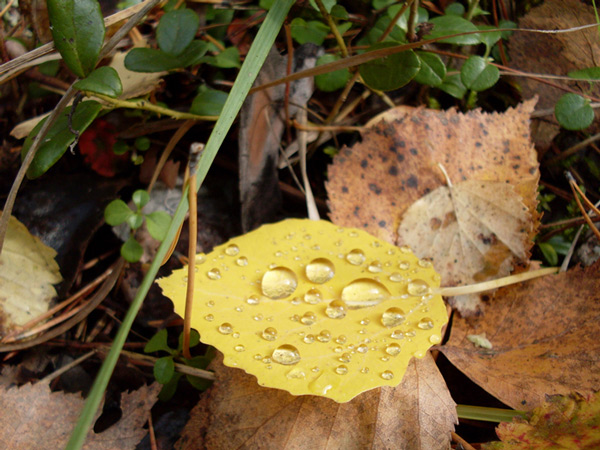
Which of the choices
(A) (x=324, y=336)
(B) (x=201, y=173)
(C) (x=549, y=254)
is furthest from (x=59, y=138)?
(C) (x=549, y=254)

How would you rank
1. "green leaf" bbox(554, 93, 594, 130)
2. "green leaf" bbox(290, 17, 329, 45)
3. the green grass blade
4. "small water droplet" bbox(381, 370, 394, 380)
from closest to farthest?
the green grass blade
"small water droplet" bbox(381, 370, 394, 380)
"green leaf" bbox(554, 93, 594, 130)
"green leaf" bbox(290, 17, 329, 45)

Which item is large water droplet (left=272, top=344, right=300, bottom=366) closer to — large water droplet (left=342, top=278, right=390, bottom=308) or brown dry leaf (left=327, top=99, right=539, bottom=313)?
large water droplet (left=342, top=278, right=390, bottom=308)

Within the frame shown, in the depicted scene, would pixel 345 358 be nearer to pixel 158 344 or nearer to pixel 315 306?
pixel 315 306

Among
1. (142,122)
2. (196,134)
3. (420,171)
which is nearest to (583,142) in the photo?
(420,171)

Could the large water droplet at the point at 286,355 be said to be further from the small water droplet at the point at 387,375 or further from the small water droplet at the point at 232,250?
the small water droplet at the point at 232,250

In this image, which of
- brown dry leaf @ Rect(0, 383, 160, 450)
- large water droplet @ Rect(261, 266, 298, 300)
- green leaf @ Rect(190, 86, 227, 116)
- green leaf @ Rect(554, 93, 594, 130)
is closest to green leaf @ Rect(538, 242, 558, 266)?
green leaf @ Rect(554, 93, 594, 130)

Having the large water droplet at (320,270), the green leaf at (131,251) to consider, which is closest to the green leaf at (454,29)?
the large water droplet at (320,270)
